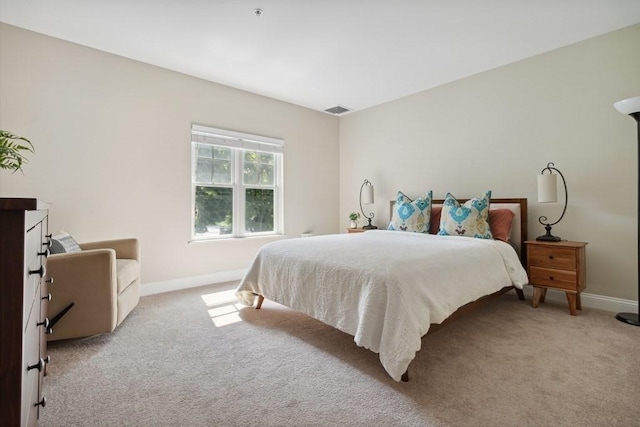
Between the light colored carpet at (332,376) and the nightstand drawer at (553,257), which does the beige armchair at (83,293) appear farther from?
the nightstand drawer at (553,257)

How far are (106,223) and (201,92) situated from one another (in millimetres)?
1891

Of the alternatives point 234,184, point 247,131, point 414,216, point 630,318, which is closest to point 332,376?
point 414,216

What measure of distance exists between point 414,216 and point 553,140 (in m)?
1.60

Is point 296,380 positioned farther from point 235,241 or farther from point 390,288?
point 235,241

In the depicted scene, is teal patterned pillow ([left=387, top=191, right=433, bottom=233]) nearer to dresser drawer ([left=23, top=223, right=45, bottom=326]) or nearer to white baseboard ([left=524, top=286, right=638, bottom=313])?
white baseboard ([left=524, top=286, right=638, bottom=313])

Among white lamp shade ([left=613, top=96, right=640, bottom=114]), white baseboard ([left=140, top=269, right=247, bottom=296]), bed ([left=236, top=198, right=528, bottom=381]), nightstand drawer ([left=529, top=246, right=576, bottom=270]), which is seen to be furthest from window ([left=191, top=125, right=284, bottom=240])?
white lamp shade ([left=613, top=96, right=640, bottom=114])

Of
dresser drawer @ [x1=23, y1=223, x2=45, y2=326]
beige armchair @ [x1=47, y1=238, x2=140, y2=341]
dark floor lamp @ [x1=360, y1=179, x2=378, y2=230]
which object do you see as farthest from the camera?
dark floor lamp @ [x1=360, y1=179, x2=378, y2=230]

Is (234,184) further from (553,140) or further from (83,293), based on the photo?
(553,140)

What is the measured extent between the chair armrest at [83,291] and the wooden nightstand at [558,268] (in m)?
3.63

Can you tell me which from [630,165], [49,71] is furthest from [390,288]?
[49,71]

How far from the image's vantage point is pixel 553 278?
9.29 feet

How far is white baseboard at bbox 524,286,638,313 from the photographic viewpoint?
2791mm

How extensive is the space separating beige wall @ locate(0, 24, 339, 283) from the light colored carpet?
1.21 metres

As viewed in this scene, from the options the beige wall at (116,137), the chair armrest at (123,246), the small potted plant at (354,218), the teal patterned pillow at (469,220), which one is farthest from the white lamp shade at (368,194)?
the chair armrest at (123,246)
